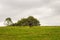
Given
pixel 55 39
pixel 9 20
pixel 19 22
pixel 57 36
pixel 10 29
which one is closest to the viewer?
pixel 55 39

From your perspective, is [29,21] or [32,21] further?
[29,21]

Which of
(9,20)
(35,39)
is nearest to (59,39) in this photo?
(35,39)

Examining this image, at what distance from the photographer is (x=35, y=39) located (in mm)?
37656

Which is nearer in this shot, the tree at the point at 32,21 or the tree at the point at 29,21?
the tree at the point at 32,21

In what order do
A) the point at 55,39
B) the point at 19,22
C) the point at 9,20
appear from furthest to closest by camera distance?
the point at 19,22 < the point at 9,20 < the point at 55,39

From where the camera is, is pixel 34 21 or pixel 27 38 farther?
pixel 34 21

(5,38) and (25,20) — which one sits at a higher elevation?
(25,20)

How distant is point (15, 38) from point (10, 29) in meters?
12.1

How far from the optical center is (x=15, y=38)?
128 feet

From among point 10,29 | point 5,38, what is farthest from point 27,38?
point 10,29

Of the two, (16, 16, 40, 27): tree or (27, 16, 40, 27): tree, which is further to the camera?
(16, 16, 40, 27): tree

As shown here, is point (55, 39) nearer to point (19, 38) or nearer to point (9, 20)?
point (19, 38)

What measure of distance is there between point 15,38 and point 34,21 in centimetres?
5601

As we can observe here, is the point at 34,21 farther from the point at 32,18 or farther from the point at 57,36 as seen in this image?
the point at 57,36
